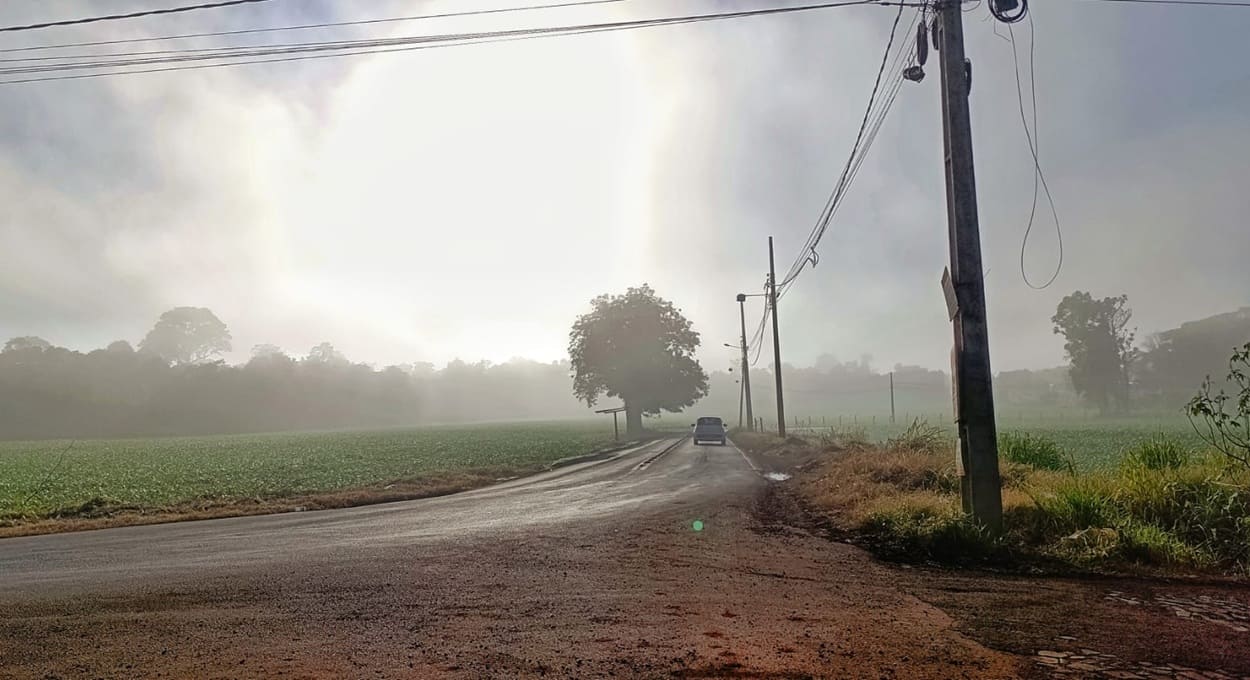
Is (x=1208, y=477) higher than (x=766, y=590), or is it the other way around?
(x=1208, y=477)

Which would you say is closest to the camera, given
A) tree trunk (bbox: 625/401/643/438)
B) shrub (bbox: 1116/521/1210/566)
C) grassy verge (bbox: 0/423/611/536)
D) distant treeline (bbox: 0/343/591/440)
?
shrub (bbox: 1116/521/1210/566)

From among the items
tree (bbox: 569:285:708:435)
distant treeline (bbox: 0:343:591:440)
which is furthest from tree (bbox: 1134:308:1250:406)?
distant treeline (bbox: 0:343:591:440)

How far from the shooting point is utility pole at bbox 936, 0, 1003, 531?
324 inches

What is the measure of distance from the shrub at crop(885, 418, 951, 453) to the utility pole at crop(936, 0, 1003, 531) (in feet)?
26.1

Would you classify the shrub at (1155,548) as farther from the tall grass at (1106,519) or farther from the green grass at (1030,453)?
the green grass at (1030,453)

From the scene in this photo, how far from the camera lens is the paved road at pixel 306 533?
27.3 feet

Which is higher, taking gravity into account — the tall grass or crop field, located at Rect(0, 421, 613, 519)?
the tall grass

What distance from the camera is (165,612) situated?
6.15m

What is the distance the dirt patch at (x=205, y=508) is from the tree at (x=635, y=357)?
140ft

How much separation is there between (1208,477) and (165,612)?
38.9 feet

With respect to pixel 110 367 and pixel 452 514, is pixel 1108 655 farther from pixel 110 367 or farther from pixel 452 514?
pixel 110 367

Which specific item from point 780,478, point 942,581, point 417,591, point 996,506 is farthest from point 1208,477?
point 780,478

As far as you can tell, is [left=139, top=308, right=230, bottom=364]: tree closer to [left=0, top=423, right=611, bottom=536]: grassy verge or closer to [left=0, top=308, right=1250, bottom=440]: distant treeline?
[left=0, top=308, right=1250, bottom=440]: distant treeline

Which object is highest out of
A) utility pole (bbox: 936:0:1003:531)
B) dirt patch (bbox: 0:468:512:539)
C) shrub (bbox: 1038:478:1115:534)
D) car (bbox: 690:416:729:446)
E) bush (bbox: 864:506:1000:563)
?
utility pole (bbox: 936:0:1003:531)
